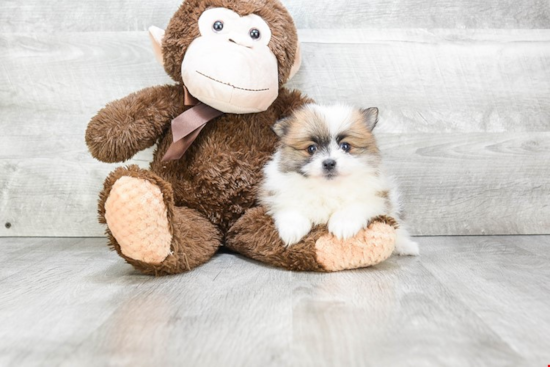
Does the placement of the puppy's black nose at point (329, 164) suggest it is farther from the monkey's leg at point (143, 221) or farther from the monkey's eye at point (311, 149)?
the monkey's leg at point (143, 221)

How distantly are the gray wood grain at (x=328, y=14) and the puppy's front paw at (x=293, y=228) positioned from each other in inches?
28.6

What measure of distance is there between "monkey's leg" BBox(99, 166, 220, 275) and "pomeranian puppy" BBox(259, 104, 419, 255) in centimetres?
26

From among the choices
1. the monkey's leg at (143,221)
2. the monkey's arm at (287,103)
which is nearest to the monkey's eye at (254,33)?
the monkey's arm at (287,103)

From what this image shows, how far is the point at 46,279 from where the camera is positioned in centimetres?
121

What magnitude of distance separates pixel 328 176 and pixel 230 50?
392mm

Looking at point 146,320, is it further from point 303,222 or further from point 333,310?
point 303,222

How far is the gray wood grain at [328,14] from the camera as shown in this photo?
1706 millimetres

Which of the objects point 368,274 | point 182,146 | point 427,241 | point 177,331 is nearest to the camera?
point 177,331

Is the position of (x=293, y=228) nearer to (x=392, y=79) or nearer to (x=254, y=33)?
(x=254, y=33)

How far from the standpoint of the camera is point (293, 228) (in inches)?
49.6

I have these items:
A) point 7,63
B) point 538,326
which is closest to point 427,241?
point 538,326

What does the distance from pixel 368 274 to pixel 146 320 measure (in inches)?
21.3

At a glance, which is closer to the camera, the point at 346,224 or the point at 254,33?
the point at 346,224

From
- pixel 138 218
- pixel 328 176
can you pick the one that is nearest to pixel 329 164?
pixel 328 176
